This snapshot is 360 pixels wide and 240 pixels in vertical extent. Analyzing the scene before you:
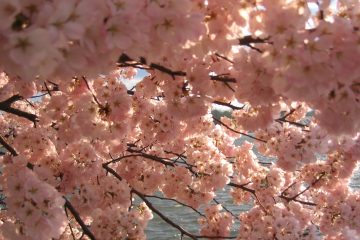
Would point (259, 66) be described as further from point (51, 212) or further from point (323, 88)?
point (51, 212)

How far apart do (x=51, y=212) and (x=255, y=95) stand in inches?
55.7

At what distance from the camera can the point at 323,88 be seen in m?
2.21

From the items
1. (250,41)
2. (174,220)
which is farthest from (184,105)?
(174,220)

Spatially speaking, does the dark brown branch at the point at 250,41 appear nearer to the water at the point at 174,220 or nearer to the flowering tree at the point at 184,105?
the flowering tree at the point at 184,105

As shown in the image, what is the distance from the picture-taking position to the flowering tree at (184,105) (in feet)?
6.48

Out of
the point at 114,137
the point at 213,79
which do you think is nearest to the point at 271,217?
the point at 114,137

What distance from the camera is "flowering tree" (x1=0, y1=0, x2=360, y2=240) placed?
6.48ft

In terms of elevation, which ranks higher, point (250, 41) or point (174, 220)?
point (174, 220)

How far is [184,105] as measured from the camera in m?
3.50

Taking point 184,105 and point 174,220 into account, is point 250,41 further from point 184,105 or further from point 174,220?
point 174,220

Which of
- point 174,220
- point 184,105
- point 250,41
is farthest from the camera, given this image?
point 174,220

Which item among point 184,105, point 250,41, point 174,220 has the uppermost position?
point 174,220

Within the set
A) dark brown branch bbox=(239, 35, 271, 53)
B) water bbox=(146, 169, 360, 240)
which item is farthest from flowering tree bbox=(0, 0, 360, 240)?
water bbox=(146, 169, 360, 240)

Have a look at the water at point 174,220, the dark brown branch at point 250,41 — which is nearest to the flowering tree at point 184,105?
the dark brown branch at point 250,41
